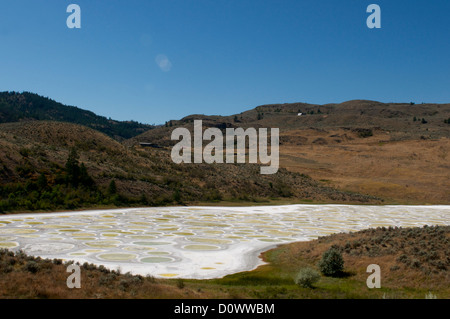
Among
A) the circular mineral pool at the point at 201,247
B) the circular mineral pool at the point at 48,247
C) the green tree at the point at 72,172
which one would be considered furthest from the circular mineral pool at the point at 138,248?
the green tree at the point at 72,172

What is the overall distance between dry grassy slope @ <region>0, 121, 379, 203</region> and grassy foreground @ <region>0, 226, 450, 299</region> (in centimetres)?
2870

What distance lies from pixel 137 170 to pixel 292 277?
41260 millimetres

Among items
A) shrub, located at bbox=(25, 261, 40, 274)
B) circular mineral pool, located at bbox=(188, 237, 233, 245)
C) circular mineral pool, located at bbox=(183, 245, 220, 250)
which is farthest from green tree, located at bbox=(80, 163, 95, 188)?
shrub, located at bbox=(25, 261, 40, 274)

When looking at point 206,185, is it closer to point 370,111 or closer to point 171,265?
point 171,265

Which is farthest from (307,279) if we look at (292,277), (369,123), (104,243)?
(369,123)

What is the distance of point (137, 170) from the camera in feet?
172

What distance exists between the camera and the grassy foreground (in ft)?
A: 29.5

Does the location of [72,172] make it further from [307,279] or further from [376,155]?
[376,155]

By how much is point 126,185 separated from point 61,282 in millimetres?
35101

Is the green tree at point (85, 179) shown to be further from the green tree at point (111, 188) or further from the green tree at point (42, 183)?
the green tree at point (42, 183)

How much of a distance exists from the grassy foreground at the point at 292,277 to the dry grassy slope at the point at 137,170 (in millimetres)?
28697

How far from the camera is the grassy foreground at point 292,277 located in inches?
353
